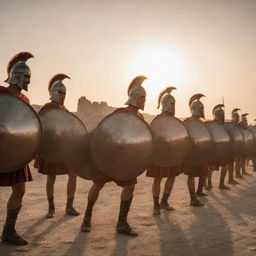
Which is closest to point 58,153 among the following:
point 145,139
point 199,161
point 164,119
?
point 145,139

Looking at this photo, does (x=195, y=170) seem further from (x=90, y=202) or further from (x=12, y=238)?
(x=12, y=238)

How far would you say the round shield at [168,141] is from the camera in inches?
224

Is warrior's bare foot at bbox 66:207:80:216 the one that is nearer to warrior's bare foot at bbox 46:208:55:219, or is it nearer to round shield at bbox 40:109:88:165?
warrior's bare foot at bbox 46:208:55:219

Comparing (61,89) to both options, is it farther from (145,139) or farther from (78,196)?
(78,196)

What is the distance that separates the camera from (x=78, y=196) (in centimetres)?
797

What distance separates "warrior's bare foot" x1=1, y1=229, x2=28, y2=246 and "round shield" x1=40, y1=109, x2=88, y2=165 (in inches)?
42.3

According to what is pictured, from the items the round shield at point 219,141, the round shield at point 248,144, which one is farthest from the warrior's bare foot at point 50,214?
the round shield at point 248,144

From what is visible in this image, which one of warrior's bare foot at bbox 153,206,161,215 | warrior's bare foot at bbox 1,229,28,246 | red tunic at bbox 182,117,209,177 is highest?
red tunic at bbox 182,117,209,177

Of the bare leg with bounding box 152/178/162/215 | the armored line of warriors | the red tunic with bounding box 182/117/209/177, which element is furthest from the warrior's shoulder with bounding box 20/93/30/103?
the red tunic with bounding box 182/117/209/177

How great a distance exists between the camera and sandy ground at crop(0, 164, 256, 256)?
4082mm

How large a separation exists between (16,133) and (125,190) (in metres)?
2.10

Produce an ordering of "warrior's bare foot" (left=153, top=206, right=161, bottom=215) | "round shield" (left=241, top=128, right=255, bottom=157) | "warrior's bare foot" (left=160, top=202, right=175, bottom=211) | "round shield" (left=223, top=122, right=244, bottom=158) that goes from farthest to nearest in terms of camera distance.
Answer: "round shield" (left=241, top=128, right=255, bottom=157)
"round shield" (left=223, top=122, right=244, bottom=158)
"warrior's bare foot" (left=160, top=202, right=175, bottom=211)
"warrior's bare foot" (left=153, top=206, right=161, bottom=215)

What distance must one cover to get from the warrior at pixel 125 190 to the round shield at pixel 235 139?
4918 mm

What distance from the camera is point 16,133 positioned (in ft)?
11.5
